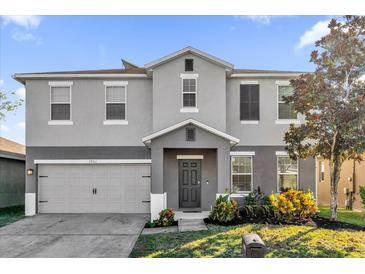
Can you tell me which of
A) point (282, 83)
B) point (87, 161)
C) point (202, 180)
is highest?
point (282, 83)

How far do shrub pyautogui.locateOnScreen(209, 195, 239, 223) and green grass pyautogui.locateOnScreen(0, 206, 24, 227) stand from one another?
6.48 metres

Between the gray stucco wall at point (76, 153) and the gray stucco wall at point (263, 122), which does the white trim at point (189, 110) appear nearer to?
the gray stucco wall at point (263, 122)

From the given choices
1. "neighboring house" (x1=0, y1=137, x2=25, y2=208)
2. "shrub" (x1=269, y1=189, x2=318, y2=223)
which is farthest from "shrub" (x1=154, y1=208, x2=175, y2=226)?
"neighboring house" (x1=0, y1=137, x2=25, y2=208)

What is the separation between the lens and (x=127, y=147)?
459 inches

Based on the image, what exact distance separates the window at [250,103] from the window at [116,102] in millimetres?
4173

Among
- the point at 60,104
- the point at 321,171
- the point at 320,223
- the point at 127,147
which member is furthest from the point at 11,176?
the point at 321,171

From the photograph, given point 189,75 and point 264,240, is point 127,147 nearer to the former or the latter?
point 189,75

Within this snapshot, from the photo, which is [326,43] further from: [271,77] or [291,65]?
[271,77]

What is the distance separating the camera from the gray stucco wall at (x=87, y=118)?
11.6m

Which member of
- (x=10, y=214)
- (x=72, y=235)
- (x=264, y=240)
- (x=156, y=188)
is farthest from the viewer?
(x=10, y=214)

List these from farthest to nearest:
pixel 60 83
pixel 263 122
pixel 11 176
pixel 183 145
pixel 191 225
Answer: pixel 11 176 < pixel 60 83 < pixel 263 122 < pixel 183 145 < pixel 191 225

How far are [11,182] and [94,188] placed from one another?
5.02m

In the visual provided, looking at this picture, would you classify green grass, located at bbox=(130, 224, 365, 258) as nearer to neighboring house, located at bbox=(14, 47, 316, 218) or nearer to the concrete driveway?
the concrete driveway

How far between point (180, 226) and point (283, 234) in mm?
2717
